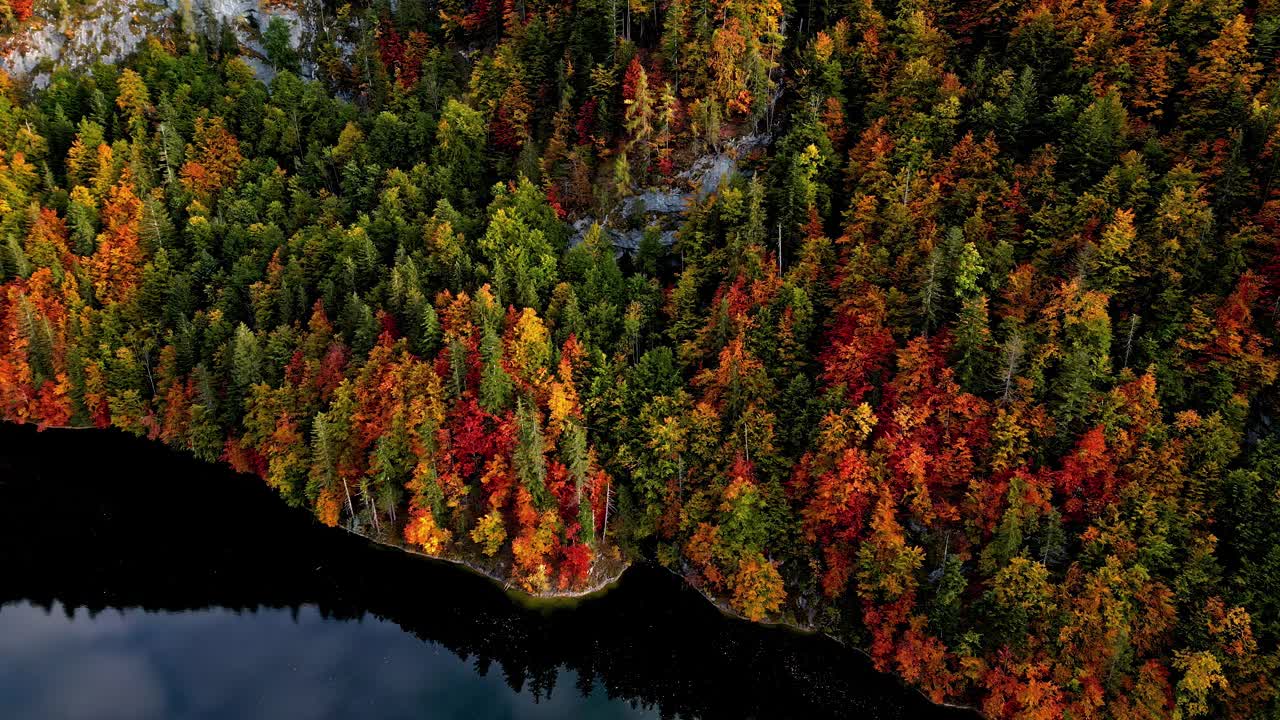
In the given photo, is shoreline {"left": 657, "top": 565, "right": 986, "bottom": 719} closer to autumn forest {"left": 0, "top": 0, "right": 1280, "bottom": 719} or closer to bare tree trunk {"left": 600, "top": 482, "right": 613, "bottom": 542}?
autumn forest {"left": 0, "top": 0, "right": 1280, "bottom": 719}

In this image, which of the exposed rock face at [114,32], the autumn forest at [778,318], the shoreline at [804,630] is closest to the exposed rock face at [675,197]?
the autumn forest at [778,318]

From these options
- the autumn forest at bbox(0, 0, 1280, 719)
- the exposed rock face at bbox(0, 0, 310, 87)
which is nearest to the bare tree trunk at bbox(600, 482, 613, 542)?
the autumn forest at bbox(0, 0, 1280, 719)

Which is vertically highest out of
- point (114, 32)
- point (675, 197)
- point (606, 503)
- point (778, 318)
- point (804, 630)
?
point (114, 32)

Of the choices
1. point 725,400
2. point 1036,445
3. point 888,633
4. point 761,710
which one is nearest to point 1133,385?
point 1036,445

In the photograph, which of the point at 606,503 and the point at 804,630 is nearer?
the point at 804,630

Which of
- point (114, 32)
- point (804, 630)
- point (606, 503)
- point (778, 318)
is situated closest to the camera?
point (804, 630)

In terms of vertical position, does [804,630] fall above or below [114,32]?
below

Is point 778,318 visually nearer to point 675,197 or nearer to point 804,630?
point 675,197

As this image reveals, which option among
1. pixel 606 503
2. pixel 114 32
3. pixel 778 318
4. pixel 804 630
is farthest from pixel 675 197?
pixel 114 32

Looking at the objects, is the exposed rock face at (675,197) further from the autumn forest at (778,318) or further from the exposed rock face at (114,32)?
the exposed rock face at (114,32)
